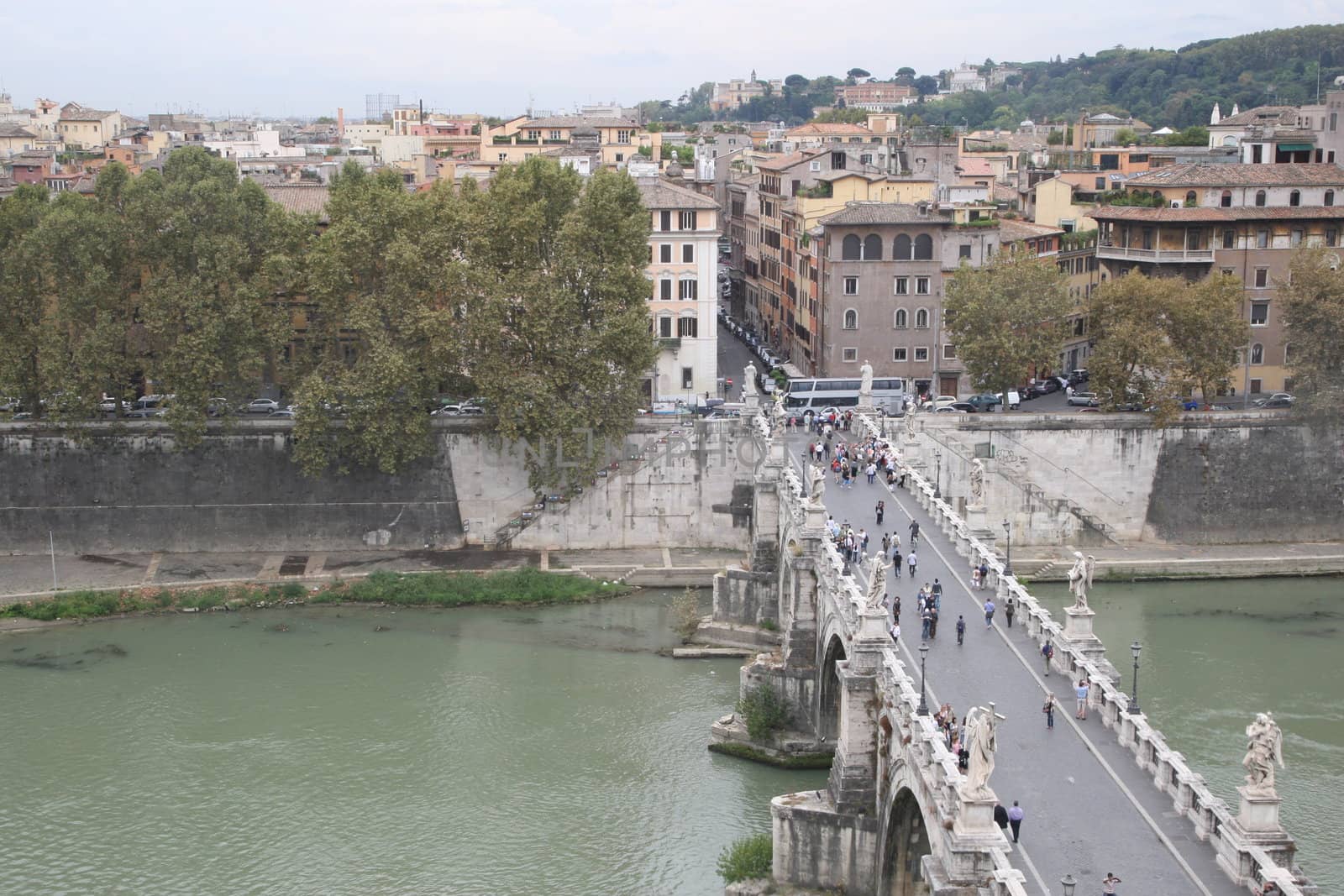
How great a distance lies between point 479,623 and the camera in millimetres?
41000

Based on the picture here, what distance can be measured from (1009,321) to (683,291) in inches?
447

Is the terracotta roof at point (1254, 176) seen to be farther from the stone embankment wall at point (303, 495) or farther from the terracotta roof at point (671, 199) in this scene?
the stone embankment wall at point (303, 495)

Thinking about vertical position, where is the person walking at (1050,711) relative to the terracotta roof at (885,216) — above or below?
below

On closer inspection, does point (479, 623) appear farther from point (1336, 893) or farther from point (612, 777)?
point (1336, 893)

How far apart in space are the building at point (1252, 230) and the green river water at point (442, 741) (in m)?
10.7

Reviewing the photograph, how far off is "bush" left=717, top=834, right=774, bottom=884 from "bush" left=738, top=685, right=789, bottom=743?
476 cm

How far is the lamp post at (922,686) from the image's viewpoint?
2386 cm

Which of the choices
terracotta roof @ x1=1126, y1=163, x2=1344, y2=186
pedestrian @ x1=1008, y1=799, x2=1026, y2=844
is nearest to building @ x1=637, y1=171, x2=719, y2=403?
terracotta roof @ x1=1126, y1=163, x2=1344, y2=186

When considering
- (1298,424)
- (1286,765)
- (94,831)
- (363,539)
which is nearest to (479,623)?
(363,539)

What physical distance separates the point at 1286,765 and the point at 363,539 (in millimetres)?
25716

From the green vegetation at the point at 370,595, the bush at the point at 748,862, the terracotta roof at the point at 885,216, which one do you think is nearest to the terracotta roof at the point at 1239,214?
the terracotta roof at the point at 885,216

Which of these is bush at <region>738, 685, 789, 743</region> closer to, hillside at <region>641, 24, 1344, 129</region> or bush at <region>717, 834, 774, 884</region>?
bush at <region>717, 834, 774, 884</region>

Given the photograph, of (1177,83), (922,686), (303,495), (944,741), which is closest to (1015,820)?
(944,741)

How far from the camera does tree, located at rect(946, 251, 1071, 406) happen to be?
1873 inches
